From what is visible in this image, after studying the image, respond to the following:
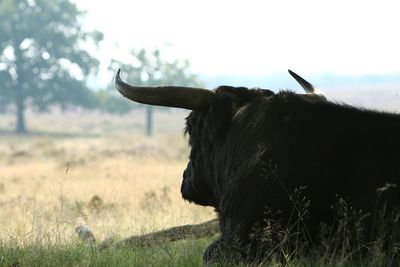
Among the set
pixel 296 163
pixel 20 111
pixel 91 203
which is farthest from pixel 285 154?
pixel 20 111

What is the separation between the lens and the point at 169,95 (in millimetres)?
5430

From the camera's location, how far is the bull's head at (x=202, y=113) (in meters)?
5.43

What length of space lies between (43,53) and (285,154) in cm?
7781

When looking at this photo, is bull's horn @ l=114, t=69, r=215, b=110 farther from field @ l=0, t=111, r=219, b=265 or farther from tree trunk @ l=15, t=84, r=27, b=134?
tree trunk @ l=15, t=84, r=27, b=134

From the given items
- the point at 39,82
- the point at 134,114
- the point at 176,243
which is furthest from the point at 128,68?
the point at 176,243

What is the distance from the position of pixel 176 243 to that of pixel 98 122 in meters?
91.1

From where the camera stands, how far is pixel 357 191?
15.3 feet

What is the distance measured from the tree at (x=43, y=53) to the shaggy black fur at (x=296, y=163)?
245 ft

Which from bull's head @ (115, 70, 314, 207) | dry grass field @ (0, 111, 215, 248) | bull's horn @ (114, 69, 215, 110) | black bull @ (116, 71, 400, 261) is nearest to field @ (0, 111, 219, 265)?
dry grass field @ (0, 111, 215, 248)

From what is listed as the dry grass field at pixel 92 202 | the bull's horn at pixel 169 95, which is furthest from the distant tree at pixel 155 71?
the bull's horn at pixel 169 95

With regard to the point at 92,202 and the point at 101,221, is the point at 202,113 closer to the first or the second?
the point at 101,221

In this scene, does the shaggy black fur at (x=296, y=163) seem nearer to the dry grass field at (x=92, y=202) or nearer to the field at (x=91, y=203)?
the field at (x=91, y=203)

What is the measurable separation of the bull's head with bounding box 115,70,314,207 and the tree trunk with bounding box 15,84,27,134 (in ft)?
231

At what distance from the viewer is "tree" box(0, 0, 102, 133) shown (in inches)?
3115
